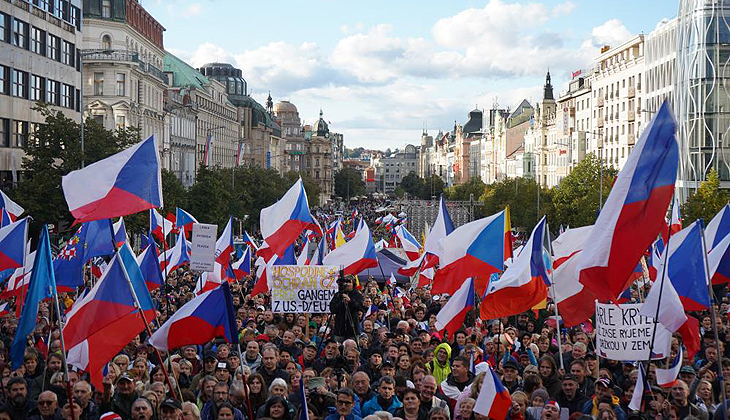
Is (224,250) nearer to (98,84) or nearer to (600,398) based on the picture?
(600,398)

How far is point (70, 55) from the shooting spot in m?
48.6

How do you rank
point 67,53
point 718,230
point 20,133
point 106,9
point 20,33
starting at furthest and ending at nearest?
point 106,9
point 67,53
point 20,133
point 20,33
point 718,230

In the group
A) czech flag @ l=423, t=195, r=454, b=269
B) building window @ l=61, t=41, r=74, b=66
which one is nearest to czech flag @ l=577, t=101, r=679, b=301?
czech flag @ l=423, t=195, r=454, b=269

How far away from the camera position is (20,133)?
142 feet

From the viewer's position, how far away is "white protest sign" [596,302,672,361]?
11953 mm

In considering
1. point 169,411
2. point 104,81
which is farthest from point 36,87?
point 169,411

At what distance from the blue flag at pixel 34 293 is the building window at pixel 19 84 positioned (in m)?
A: 30.8

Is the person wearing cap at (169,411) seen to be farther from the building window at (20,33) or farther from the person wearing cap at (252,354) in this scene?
the building window at (20,33)

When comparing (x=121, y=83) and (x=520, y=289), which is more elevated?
(x=121, y=83)

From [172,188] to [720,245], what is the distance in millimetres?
31314

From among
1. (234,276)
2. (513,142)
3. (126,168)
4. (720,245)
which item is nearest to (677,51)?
(234,276)

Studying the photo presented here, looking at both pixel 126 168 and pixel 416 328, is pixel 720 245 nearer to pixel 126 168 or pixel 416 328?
pixel 416 328

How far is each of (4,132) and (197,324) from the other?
109 ft

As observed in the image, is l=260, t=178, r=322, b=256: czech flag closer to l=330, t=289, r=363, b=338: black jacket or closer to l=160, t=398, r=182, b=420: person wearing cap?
l=330, t=289, r=363, b=338: black jacket
